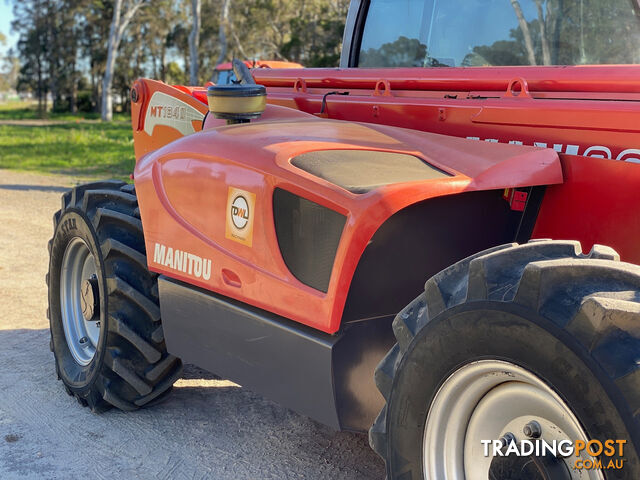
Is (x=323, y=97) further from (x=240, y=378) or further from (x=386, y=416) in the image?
(x=386, y=416)

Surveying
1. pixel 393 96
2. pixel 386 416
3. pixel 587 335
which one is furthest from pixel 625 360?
pixel 393 96

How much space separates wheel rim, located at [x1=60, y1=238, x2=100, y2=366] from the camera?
4.20 metres

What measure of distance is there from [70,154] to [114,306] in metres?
16.2

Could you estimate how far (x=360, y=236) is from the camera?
2477 mm

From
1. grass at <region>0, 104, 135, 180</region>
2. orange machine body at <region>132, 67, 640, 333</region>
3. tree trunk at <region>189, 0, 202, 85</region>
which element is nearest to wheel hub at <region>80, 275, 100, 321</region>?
orange machine body at <region>132, 67, 640, 333</region>

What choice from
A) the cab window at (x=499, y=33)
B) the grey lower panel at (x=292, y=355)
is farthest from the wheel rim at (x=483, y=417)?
the cab window at (x=499, y=33)

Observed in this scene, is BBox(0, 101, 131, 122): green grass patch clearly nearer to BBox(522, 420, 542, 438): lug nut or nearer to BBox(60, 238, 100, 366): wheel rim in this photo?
BBox(60, 238, 100, 366): wheel rim

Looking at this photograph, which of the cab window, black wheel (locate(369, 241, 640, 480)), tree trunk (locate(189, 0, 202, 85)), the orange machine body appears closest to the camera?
black wheel (locate(369, 241, 640, 480))

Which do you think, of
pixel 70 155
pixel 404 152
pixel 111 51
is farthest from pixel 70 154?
pixel 111 51

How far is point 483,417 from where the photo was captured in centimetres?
231

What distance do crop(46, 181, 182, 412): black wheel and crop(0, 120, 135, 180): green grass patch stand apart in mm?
10362

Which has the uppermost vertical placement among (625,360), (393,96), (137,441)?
(393,96)

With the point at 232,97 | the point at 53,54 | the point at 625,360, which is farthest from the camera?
the point at 53,54

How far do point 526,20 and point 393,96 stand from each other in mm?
671
